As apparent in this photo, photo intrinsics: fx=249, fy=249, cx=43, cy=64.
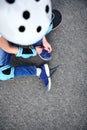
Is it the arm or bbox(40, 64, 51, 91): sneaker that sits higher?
the arm

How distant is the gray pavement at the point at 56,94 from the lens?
1146mm

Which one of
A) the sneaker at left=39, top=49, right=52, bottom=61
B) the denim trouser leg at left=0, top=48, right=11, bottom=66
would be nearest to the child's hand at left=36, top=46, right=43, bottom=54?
the sneaker at left=39, top=49, right=52, bottom=61

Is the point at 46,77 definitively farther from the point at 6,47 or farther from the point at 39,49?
the point at 6,47

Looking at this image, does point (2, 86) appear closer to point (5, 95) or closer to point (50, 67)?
point (5, 95)

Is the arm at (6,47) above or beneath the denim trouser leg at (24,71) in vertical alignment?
above

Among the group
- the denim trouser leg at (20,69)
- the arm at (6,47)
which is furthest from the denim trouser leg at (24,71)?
the arm at (6,47)

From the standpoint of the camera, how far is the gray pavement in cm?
115

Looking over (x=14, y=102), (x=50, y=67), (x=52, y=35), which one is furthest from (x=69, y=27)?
(x=14, y=102)

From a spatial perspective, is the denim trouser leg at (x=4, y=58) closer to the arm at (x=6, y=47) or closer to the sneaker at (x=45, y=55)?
the arm at (x=6, y=47)

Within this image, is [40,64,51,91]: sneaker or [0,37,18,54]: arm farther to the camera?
[40,64,51,91]: sneaker

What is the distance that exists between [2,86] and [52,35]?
366 mm

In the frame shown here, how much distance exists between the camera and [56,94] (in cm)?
119

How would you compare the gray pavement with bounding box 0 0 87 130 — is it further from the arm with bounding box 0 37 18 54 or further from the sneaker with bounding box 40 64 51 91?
the arm with bounding box 0 37 18 54

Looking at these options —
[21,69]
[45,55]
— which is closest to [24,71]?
[21,69]
